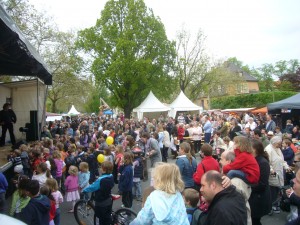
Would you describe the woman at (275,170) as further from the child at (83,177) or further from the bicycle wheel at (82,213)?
the child at (83,177)

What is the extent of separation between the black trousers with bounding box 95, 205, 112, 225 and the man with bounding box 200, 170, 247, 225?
283 cm

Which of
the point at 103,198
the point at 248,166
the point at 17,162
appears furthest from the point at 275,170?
the point at 17,162

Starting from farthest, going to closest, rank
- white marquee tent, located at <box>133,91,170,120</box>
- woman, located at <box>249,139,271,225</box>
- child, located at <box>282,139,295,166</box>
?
white marquee tent, located at <box>133,91,170,120</box> < child, located at <box>282,139,295,166</box> < woman, located at <box>249,139,271,225</box>

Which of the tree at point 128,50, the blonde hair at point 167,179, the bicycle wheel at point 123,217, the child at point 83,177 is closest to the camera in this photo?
the blonde hair at point 167,179

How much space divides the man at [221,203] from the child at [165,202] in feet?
1.04

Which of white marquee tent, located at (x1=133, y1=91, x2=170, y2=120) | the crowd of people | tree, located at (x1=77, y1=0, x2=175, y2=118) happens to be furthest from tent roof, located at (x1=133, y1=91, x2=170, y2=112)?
the crowd of people

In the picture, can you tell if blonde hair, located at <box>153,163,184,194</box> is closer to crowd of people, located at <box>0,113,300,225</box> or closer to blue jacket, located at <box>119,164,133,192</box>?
crowd of people, located at <box>0,113,300,225</box>

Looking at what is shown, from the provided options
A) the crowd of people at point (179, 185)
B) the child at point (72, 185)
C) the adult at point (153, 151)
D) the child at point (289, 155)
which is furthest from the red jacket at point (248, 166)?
the adult at point (153, 151)

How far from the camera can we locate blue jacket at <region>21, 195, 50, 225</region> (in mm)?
3943

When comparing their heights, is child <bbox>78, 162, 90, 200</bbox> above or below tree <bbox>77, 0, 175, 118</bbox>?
below

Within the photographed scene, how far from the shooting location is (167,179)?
2.90 m

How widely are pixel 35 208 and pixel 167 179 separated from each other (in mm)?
2215

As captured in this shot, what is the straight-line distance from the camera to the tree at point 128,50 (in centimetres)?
3206

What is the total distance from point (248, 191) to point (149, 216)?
196 centimetres
